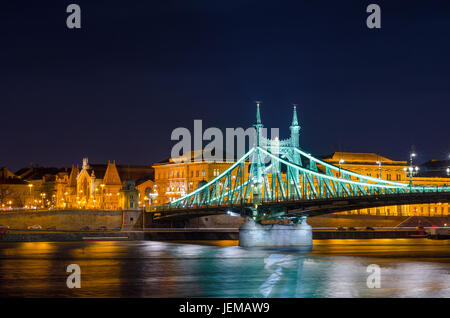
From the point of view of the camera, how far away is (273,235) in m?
72.3

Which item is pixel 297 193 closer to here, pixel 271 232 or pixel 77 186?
pixel 271 232

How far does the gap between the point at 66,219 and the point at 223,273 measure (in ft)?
186

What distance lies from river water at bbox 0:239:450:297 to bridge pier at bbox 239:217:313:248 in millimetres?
3082

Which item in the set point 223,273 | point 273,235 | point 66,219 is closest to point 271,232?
point 273,235

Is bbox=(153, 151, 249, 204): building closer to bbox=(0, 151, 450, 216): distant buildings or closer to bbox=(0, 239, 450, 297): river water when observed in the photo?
bbox=(0, 151, 450, 216): distant buildings

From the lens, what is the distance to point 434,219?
4840 inches

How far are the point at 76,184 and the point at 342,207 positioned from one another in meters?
93.0

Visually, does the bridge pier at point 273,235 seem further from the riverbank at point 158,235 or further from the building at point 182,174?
the building at point 182,174

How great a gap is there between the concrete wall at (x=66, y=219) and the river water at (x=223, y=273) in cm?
3185

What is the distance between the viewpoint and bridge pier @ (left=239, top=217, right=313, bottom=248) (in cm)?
7206

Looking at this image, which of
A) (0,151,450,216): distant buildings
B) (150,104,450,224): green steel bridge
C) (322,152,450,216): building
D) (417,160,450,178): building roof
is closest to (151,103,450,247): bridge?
(150,104,450,224): green steel bridge

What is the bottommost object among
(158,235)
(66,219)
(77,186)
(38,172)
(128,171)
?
(158,235)

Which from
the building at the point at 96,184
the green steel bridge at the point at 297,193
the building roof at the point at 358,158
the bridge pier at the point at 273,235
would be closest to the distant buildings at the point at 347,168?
the building roof at the point at 358,158

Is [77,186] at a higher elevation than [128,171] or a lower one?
lower
